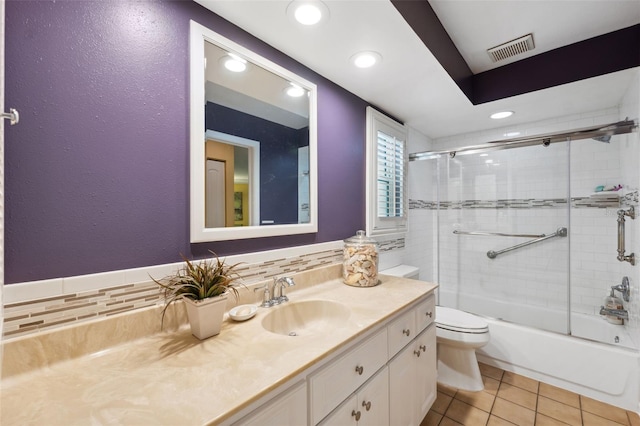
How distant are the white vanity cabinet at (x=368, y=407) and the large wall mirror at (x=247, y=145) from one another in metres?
0.78

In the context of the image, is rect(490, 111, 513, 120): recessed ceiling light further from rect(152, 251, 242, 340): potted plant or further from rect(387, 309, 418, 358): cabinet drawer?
rect(152, 251, 242, 340): potted plant

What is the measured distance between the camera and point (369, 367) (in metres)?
1.06

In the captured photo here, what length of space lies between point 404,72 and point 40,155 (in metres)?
1.74

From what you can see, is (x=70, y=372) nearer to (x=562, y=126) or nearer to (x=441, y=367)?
(x=441, y=367)

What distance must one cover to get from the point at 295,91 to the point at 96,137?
3.24ft

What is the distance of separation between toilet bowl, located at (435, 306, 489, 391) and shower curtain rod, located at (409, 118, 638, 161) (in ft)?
4.80

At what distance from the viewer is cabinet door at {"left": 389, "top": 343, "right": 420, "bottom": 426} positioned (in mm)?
1205

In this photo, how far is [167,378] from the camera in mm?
703

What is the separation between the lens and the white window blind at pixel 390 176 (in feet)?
7.11

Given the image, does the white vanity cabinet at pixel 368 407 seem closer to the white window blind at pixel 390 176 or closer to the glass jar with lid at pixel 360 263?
the glass jar with lid at pixel 360 263

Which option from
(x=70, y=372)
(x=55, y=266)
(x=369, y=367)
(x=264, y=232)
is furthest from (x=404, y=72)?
(x=70, y=372)

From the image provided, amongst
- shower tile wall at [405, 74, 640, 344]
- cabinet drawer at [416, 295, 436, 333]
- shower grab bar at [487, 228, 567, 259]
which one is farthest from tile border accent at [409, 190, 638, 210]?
cabinet drawer at [416, 295, 436, 333]

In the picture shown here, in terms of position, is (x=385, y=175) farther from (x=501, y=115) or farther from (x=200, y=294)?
(x=200, y=294)

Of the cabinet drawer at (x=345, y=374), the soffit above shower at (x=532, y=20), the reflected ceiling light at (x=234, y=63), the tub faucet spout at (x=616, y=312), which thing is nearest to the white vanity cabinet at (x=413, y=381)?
the cabinet drawer at (x=345, y=374)
